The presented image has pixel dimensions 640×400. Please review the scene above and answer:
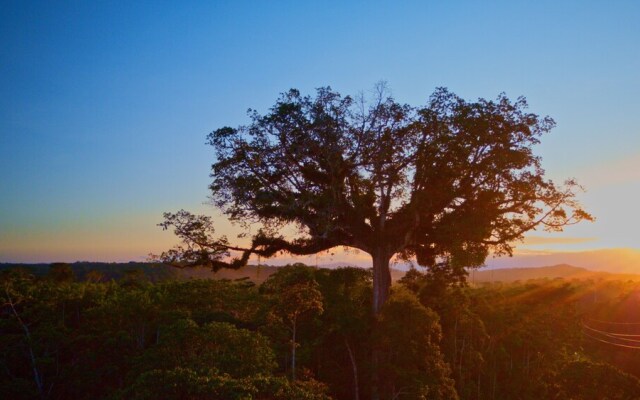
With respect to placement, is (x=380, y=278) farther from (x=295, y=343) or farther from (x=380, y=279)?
(x=295, y=343)

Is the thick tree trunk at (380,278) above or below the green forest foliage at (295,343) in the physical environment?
above

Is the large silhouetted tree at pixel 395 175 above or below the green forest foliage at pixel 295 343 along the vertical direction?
above

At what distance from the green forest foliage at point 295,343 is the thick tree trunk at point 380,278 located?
2.92 ft

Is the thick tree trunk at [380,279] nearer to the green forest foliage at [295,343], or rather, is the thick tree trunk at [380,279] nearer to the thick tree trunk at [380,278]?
the thick tree trunk at [380,278]

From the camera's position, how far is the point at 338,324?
995 inches

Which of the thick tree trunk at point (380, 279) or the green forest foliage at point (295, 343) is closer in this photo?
the green forest foliage at point (295, 343)

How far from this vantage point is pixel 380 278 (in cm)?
2447

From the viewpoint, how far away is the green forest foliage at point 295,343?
51.0 feet

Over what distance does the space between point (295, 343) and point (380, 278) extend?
5.41 meters

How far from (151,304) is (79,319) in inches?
436

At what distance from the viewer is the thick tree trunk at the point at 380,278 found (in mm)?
24406

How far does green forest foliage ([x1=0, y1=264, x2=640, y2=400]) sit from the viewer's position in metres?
15.5

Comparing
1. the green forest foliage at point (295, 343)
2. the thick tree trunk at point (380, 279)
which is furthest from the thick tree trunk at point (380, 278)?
the green forest foliage at point (295, 343)

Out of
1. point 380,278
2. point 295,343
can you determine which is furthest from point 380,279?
point 295,343
